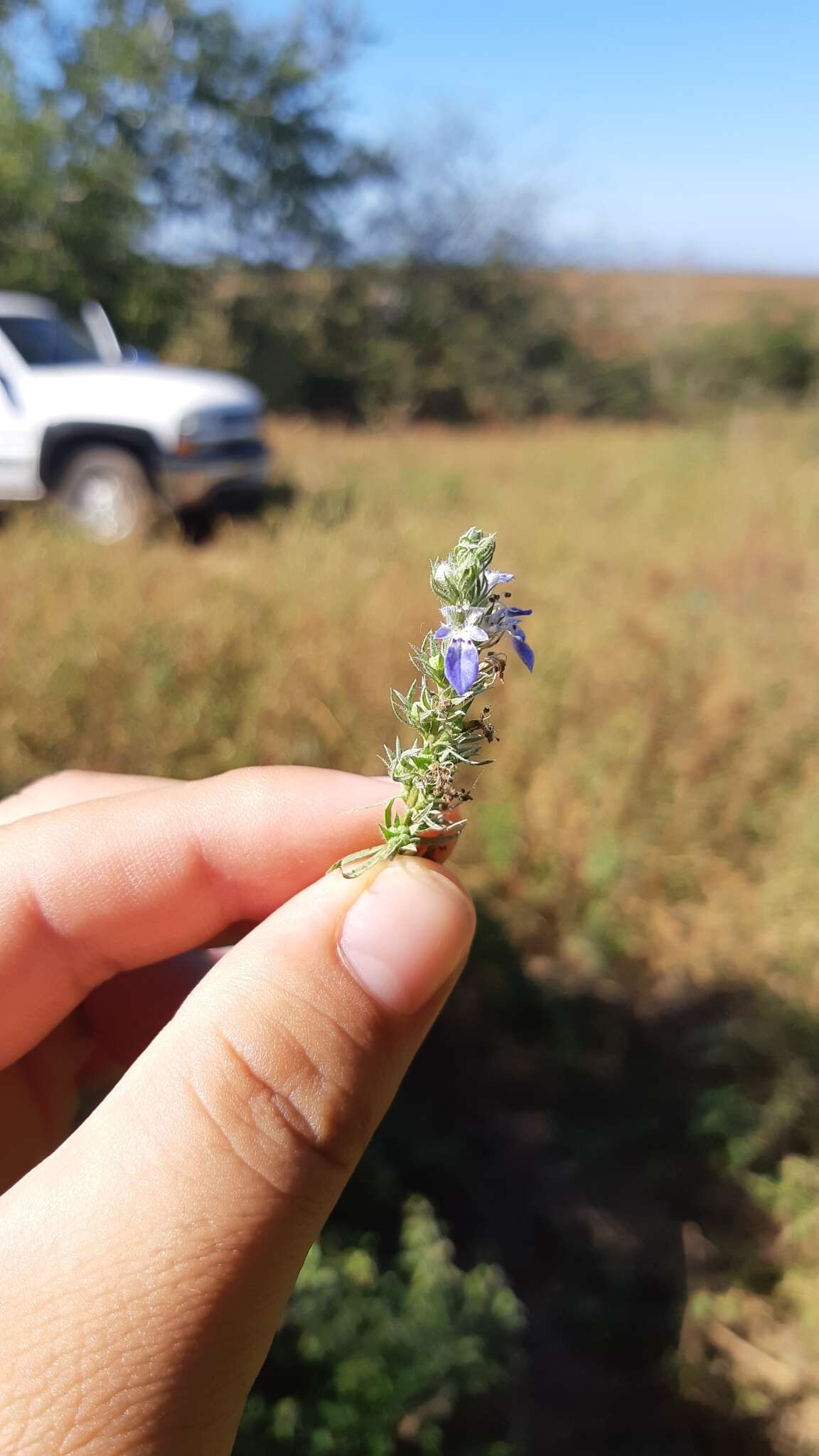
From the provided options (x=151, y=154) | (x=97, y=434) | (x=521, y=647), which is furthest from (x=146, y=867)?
(x=151, y=154)

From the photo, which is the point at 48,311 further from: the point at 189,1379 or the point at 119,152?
the point at 119,152

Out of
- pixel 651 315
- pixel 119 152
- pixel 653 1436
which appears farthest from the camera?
pixel 651 315

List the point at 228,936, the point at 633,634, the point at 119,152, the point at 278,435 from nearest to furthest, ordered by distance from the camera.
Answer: the point at 228,936 < the point at 633,634 < the point at 278,435 < the point at 119,152

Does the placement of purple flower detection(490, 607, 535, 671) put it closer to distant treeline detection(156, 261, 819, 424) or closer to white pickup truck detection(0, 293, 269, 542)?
white pickup truck detection(0, 293, 269, 542)

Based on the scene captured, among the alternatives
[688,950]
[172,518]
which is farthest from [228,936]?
[172,518]

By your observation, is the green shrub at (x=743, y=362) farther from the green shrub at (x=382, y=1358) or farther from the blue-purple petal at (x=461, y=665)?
the blue-purple petal at (x=461, y=665)

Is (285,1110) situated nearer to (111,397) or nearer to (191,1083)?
(191,1083)
